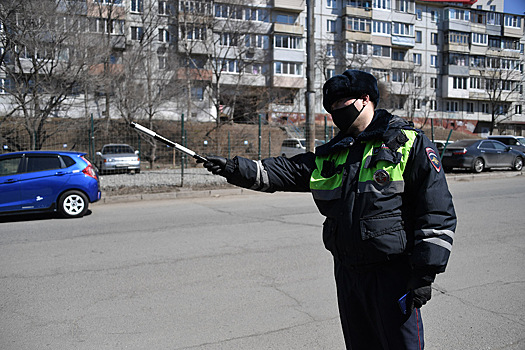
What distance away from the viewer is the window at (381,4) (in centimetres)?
5422

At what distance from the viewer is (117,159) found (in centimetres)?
1641

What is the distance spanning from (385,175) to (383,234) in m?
0.30

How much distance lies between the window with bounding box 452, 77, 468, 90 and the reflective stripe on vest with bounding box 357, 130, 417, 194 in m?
63.5

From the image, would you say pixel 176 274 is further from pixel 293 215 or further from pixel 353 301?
pixel 293 215

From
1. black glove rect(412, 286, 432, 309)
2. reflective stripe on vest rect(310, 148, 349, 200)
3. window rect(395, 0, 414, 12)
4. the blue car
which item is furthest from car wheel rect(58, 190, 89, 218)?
window rect(395, 0, 414, 12)

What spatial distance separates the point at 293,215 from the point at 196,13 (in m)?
26.3

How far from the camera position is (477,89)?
200 feet

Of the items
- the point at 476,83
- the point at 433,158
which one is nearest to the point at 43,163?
the point at 433,158

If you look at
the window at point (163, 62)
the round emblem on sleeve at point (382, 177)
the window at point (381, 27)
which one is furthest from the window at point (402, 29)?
the round emblem on sleeve at point (382, 177)

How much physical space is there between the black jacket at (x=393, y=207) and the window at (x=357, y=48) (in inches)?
2004

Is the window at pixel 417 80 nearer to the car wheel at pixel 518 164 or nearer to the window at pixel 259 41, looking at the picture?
the window at pixel 259 41

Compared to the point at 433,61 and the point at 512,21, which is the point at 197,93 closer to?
the point at 433,61

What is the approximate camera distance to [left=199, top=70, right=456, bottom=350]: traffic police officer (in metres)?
2.24

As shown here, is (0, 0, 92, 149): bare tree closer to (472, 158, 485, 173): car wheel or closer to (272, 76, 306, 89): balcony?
(472, 158, 485, 173): car wheel
